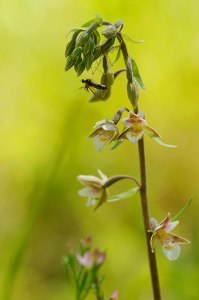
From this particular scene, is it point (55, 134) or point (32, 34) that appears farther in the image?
point (32, 34)

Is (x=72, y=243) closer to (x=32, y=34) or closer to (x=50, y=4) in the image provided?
(x=32, y=34)

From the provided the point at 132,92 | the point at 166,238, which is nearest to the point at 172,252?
the point at 166,238

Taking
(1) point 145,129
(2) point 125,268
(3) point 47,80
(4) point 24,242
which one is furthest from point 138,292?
(3) point 47,80

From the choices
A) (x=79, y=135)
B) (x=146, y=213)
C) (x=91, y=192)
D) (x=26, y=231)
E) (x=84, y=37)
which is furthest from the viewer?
(x=79, y=135)

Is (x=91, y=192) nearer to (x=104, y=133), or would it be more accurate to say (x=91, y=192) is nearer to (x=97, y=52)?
(x=104, y=133)

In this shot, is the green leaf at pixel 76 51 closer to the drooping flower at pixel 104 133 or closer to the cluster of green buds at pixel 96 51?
the cluster of green buds at pixel 96 51

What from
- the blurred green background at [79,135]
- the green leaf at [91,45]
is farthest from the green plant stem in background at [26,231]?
the green leaf at [91,45]
